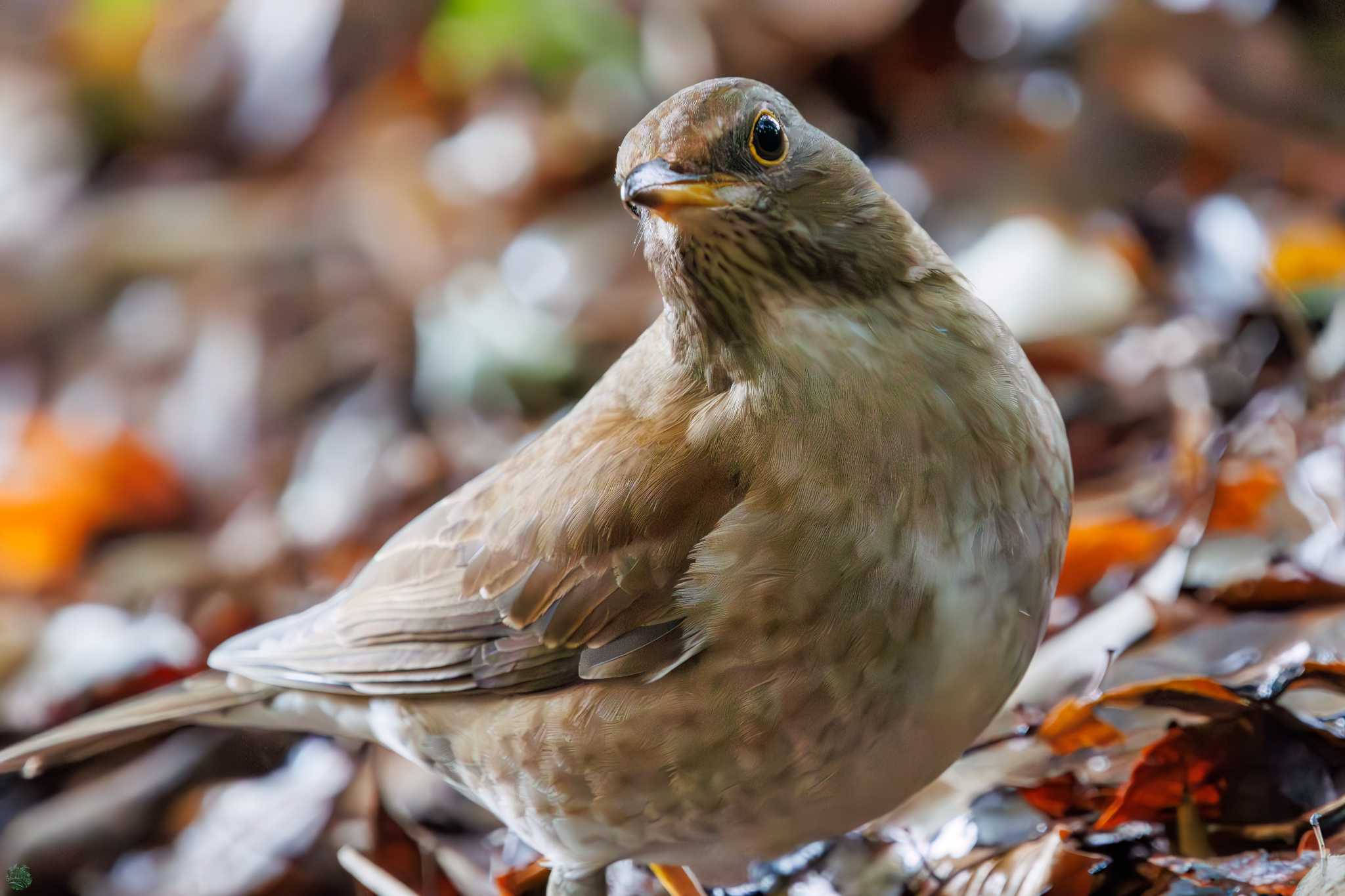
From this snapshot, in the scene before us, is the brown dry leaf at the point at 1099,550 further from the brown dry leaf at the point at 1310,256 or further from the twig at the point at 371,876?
the twig at the point at 371,876

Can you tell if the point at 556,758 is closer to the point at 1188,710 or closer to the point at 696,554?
the point at 696,554

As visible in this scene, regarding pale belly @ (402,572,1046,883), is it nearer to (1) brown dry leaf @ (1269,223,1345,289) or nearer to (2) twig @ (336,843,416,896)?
(2) twig @ (336,843,416,896)

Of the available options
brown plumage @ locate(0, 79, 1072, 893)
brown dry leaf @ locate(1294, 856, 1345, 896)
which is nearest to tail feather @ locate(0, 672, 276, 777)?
brown plumage @ locate(0, 79, 1072, 893)

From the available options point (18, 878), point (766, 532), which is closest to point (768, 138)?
point (766, 532)

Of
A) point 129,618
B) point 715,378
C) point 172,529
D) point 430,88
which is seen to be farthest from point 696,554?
point 430,88

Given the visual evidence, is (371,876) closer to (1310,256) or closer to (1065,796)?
(1065,796)
